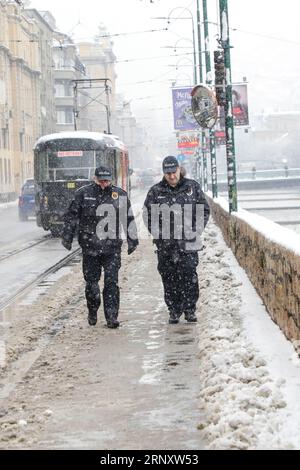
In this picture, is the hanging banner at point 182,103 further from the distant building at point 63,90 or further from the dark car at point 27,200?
the distant building at point 63,90

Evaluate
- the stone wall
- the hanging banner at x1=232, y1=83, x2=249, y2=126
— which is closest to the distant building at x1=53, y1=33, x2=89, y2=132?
the hanging banner at x1=232, y1=83, x2=249, y2=126

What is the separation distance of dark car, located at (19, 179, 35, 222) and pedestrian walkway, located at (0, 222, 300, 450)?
28.3 meters

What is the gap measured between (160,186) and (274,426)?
5352 millimetres

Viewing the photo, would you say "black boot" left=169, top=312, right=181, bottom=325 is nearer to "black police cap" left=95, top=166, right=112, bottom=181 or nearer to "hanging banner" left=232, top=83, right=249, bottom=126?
"black police cap" left=95, top=166, right=112, bottom=181

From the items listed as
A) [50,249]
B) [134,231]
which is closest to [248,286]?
[134,231]

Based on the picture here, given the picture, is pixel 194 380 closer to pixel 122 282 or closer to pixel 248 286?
pixel 248 286

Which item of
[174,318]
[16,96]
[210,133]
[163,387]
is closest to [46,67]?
[16,96]

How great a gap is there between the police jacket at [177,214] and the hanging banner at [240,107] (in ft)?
86.3

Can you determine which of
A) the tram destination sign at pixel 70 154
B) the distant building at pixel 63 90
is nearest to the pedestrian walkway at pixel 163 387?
the tram destination sign at pixel 70 154

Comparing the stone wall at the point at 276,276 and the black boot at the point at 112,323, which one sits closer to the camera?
the stone wall at the point at 276,276

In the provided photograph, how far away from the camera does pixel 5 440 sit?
6422 millimetres

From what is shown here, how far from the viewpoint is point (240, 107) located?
38.4 metres

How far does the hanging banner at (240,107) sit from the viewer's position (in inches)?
1475

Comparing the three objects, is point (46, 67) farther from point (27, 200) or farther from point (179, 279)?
point (179, 279)
